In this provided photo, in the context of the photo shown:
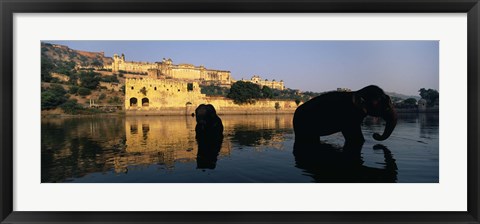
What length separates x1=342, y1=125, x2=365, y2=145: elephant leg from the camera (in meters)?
7.70

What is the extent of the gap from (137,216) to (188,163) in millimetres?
2257

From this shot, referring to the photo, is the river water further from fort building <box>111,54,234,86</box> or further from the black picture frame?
fort building <box>111,54,234,86</box>

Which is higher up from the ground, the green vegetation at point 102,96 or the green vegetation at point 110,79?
the green vegetation at point 110,79

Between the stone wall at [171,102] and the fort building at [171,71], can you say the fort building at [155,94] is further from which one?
the fort building at [171,71]

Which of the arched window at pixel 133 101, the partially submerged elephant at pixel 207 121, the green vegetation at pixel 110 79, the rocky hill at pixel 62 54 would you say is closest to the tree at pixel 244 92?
the arched window at pixel 133 101

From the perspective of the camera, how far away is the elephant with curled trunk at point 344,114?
710cm

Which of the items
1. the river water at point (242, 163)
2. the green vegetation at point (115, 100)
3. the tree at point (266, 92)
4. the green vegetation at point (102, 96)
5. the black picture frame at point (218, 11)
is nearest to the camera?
the black picture frame at point (218, 11)

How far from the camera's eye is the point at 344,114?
25.3ft

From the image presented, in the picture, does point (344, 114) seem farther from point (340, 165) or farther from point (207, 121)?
point (207, 121)

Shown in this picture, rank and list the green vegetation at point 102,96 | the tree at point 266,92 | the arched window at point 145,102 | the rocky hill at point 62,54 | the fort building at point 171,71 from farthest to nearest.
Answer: the fort building at point 171,71 → the tree at point 266,92 → the arched window at point 145,102 → the green vegetation at point 102,96 → the rocky hill at point 62,54

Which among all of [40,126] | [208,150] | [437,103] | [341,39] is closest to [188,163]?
[208,150]

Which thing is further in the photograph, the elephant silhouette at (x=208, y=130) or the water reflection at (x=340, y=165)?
the elephant silhouette at (x=208, y=130)

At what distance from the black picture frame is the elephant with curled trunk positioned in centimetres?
261

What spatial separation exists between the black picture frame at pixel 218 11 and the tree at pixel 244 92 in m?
23.9
